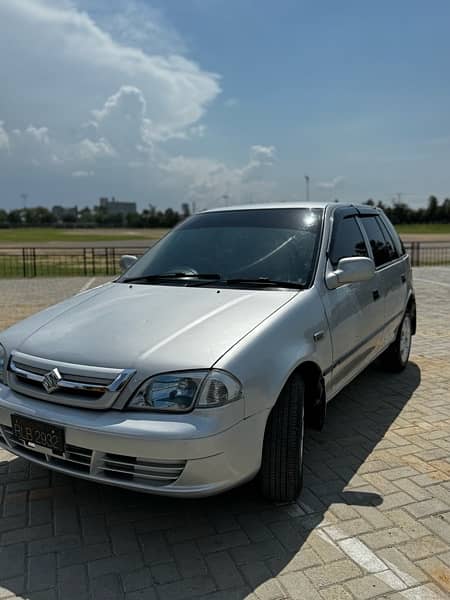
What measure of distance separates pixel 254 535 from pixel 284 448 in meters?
0.47

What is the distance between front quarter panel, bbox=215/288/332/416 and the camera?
8.20ft

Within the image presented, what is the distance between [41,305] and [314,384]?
8733 mm

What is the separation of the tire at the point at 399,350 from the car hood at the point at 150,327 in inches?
101

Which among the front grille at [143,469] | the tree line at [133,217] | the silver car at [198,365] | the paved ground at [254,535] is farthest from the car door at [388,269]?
the tree line at [133,217]

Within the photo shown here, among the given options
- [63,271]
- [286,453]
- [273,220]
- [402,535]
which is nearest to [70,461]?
[286,453]

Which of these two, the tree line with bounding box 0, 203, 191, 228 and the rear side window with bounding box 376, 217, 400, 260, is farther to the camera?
the tree line with bounding box 0, 203, 191, 228

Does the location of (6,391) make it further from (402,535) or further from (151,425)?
(402,535)

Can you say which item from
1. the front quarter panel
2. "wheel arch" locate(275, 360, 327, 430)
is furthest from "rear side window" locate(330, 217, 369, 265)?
"wheel arch" locate(275, 360, 327, 430)

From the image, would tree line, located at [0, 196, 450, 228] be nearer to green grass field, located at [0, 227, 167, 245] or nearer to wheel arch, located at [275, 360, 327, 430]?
green grass field, located at [0, 227, 167, 245]

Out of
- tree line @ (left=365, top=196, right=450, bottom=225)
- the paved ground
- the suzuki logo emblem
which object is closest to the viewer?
the paved ground

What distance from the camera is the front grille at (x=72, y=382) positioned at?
2.48 metres

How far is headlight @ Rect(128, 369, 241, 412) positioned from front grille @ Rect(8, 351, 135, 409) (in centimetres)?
12

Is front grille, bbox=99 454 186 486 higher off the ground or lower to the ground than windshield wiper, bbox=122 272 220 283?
lower

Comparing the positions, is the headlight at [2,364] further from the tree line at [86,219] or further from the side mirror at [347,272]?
the tree line at [86,219]
